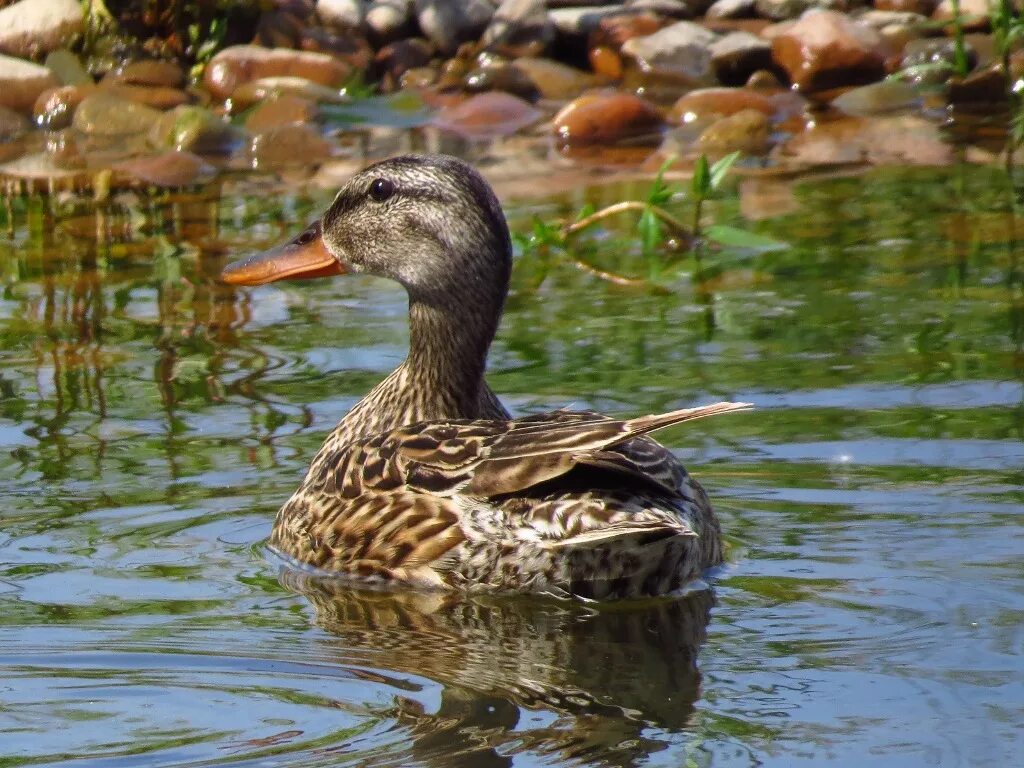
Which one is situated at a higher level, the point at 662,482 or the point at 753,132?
the point at 753,132

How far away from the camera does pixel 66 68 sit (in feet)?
48.2

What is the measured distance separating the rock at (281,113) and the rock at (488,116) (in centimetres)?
95

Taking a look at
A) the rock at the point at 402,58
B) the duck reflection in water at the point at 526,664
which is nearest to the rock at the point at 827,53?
the rock at the point at 402,58

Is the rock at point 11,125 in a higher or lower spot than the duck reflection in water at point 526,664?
higher

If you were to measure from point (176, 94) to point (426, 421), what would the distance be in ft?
29.4

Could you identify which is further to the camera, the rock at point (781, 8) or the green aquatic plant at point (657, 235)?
the rock at point (781, 8)

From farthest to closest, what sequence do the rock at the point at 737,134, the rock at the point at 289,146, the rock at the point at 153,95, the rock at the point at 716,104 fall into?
the rock at the point at 153,95 → the rock at the point at 716,104 → the rock at the point at 289,146 → the rock at the point at 737,134

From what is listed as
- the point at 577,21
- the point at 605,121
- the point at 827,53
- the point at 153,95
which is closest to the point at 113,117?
the point at 153,95

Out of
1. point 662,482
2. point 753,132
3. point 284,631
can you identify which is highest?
point 753,132

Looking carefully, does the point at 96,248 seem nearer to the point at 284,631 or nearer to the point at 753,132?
the point at 753,132

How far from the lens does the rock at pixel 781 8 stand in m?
15.4

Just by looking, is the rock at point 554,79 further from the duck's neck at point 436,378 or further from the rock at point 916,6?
the duck's neck at point 436,378

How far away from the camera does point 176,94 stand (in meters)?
14.3

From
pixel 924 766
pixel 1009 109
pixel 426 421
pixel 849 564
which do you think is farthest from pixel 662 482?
pixel 1009 109
